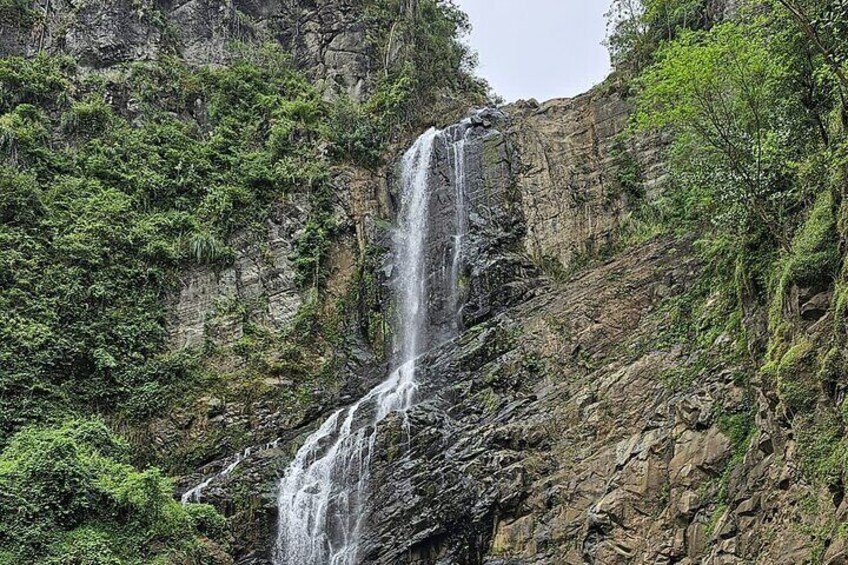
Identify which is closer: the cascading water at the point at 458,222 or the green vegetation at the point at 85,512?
the green vegetation at the point at 85,512

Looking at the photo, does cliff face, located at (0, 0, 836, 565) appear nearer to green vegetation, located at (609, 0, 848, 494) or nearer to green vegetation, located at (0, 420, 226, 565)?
green vegetation, located at (609, 0, 848, 494)

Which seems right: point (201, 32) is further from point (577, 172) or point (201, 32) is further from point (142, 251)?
point (577, 172)

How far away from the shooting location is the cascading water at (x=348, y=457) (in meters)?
19.2

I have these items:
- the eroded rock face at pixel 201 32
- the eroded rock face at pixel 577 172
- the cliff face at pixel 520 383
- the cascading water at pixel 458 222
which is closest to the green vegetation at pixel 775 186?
the cliff face at pixel 520 383

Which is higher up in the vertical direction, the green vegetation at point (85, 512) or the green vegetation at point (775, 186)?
the green vegetation at point (775, 186)

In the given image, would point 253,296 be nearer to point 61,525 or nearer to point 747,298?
point 61,525

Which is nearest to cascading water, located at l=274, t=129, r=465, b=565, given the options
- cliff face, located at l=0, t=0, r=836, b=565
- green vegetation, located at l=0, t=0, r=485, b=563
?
cliff face, located at l=0, t=0, r=836, b=565

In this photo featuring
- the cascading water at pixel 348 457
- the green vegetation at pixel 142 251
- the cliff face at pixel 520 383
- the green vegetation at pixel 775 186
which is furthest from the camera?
the cascading water at pixel 348 457

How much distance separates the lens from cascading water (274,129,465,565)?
19219 mm

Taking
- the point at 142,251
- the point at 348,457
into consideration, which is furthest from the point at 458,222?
the point at 142,251

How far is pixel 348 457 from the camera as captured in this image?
20266 mm

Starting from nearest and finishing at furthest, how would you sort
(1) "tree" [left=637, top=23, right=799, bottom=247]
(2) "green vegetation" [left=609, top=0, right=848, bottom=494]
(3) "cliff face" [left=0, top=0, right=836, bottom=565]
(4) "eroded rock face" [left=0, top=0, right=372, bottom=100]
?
1. (2) "green vegetation" [left=609, top=0, right=848, bottom=494]
2. (3) "cliff face" [left=0, top=0, right=836, bottom=565]
3. (1) "tree" [left=637, top=23, right=799, bottom=247]
4. (4) "eroded rock face" [left=0, top=0, right=372, bottom=100]

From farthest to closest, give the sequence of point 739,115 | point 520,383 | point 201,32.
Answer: point 201,32, point 520,383, point 739,115

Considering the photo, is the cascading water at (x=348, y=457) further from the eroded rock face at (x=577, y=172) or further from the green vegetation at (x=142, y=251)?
the eroded rock face at (x=577, y=172)
